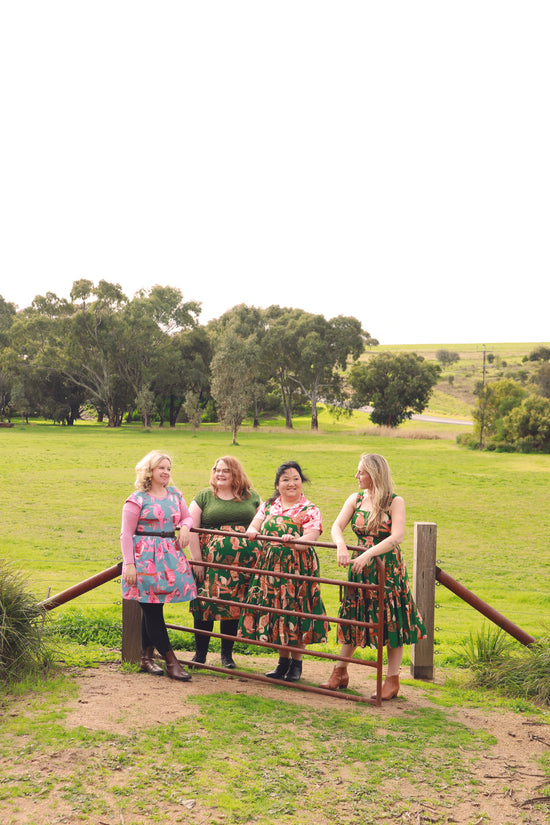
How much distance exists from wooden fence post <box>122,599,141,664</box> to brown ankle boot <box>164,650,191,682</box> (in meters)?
0.35

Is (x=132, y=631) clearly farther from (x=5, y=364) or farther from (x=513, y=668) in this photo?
(x=5, y=364)

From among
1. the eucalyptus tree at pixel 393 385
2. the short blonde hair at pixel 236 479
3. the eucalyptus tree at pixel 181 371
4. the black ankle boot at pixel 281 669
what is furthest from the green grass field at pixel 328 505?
the eucalyptus tree at pixel 181 371

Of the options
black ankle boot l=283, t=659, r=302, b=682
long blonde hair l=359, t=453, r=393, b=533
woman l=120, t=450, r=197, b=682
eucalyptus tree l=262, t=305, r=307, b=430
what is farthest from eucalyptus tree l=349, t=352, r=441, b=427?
woman l=120, t=450, r=197, b=682

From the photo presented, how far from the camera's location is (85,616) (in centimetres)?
762

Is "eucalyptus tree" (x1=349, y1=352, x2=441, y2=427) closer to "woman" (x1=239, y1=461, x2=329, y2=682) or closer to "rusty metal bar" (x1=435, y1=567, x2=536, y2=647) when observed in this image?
"rusty metal bar" (x1=435, y1=567, x2=536, y2=647)

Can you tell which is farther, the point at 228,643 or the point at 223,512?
the point at 228,643

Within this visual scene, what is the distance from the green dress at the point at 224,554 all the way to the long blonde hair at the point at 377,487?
0.97 metres

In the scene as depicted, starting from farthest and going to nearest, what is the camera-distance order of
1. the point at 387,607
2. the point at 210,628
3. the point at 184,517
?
the point at 210,628 → the point at 184,517 → the point at 387,607

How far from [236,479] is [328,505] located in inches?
574

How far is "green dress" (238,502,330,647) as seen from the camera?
5.34 metres

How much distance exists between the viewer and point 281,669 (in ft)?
18.4

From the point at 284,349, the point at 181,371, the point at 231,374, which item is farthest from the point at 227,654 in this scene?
the point at 181,371

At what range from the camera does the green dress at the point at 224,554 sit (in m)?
5.62

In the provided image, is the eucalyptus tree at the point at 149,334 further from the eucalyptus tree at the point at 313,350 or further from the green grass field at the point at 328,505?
the green grass field at the point at 328,505
